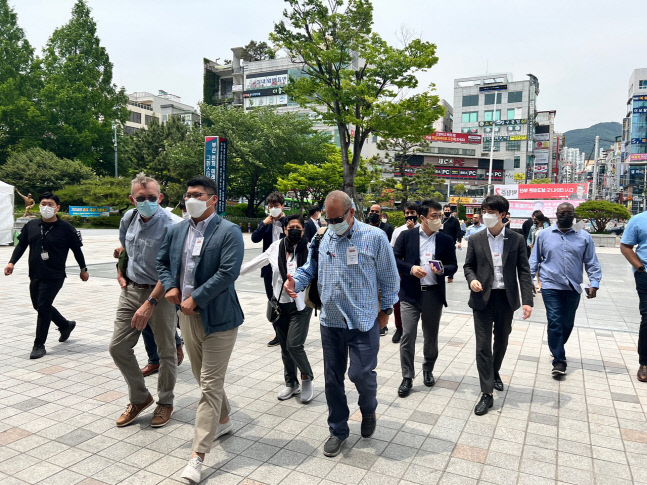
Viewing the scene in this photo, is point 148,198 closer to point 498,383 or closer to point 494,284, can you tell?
point 494,284

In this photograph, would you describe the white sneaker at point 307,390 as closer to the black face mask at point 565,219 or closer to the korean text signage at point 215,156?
the black face mask at point 565,219

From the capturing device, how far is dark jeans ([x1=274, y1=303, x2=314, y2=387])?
4.08 m

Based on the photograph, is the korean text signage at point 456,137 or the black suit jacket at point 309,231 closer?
the black suit jacket at point 309,231

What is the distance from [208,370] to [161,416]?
0.98 meters

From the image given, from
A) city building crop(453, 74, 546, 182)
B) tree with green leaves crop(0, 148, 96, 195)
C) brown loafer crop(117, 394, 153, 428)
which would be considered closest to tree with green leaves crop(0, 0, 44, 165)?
tree with green leaves crop(0, 148, 96, 195)

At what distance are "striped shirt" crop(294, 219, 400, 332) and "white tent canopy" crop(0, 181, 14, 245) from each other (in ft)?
65.6

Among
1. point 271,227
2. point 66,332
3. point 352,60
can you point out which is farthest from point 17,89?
point 271,227

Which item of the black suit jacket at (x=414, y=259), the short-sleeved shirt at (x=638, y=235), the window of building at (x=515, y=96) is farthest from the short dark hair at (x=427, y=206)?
→ the window of building at (x=515, y=96)

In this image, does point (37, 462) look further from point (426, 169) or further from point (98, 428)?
point (426, 169)

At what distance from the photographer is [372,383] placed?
3.33 meters

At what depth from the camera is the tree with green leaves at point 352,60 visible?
737 inches

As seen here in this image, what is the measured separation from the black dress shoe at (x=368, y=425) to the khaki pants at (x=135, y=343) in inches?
61.8

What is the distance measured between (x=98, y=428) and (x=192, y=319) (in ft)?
4.51

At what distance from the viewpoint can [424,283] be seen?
448 centimetres
